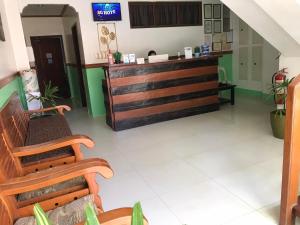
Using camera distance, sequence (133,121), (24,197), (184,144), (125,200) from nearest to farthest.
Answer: (24,197) → (125,200) → (184,144) → (133,121)

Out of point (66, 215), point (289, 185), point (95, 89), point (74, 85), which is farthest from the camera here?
point (74, 85)

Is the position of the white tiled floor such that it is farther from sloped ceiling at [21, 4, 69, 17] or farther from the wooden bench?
sloped ceiling at [21, 4, 69, 17]

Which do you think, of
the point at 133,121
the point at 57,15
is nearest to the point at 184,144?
the point at 133,121

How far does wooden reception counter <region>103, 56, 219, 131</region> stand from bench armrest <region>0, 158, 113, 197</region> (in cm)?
281

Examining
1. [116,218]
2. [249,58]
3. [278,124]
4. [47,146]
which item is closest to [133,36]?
[249,58]

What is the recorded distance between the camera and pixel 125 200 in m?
2.31

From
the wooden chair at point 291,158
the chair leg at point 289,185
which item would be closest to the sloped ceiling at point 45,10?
the wooden chair at point 291,158

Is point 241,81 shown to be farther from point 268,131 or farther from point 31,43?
point 31,43

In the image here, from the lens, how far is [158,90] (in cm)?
455

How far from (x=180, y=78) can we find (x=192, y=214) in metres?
3.01

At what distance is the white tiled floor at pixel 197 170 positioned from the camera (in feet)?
6.79

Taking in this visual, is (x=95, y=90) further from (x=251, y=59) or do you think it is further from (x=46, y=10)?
(x=251, y=59)

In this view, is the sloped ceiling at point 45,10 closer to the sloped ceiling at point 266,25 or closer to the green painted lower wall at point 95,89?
the green painted lower wall at point 95,89

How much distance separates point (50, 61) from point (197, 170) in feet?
Answer: 20.7
